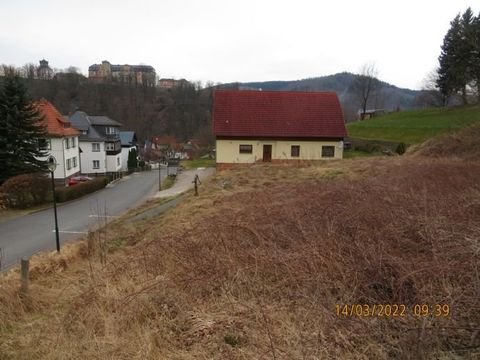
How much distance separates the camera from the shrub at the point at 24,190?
71.7 feet

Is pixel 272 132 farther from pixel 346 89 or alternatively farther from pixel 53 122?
pixel 346 89

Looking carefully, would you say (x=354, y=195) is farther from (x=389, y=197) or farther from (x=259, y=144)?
(x=259, y=144)

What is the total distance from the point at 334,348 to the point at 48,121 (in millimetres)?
36085

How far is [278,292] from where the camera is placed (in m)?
3.96

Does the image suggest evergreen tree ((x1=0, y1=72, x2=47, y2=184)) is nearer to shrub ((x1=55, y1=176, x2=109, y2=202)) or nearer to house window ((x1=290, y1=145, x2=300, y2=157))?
shrub ((x1=55, y1=176, x2=109, y2=202))

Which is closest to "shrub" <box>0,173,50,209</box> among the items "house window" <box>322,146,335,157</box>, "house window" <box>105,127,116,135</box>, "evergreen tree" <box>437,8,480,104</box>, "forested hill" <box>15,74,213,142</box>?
"house window" <box>322,146,335,157</box>

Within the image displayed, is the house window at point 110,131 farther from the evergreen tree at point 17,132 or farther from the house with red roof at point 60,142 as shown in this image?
the evergreen tree at point 17,132

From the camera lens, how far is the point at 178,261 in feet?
16.6

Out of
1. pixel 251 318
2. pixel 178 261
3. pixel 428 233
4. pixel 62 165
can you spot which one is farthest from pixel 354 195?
pixel 62 165

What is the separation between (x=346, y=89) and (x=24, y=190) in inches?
3992

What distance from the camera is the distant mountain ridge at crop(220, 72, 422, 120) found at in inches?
3501

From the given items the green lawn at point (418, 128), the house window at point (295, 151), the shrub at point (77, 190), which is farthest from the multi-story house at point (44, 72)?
the house window at point (295, 151)

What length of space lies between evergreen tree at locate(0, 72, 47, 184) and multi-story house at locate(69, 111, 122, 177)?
1844cm

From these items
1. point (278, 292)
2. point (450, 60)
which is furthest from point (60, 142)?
point (450, 60)
